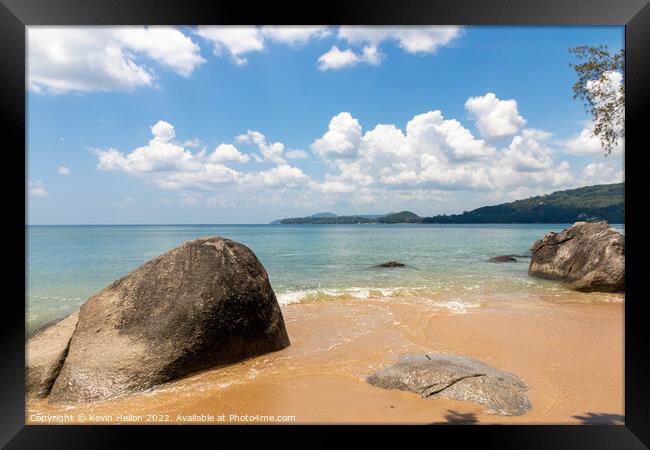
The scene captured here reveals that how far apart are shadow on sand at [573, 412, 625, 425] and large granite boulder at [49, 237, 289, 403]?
15.2 feet

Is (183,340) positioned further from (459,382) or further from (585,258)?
(585,258)

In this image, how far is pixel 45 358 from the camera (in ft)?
15.6

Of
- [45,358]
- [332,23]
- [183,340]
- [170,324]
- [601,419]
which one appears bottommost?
[601,419]

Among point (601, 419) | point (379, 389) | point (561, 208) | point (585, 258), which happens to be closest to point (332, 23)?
point (379, 389)

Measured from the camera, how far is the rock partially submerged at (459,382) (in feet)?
13.4

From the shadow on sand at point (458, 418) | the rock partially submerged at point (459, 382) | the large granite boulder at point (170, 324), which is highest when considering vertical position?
the large granite boulder at point (170, 324)

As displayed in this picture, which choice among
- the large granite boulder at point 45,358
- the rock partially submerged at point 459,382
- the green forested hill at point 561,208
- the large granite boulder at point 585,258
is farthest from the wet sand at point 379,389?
the green forested hill at point 561,208

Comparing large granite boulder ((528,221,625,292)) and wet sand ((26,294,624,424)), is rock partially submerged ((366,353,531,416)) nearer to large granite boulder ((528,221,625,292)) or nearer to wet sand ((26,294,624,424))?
wet sand ((26,294,624,424))

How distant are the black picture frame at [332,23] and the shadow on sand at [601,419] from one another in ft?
0.64

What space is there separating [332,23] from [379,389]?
4682mm


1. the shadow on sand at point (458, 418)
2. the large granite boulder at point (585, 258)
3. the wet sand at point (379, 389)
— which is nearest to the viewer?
the shadow on sand at point (458, 418)

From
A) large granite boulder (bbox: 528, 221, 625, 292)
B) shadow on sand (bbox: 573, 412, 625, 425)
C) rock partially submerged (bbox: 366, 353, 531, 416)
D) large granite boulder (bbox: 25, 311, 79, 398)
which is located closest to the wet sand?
shadow on sand (bbox: 573, 412, 625, 425)

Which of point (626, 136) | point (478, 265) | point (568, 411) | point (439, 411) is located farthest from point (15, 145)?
point (478, 265)

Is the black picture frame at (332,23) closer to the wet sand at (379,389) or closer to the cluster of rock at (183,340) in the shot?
the wet sand at (379,389)
